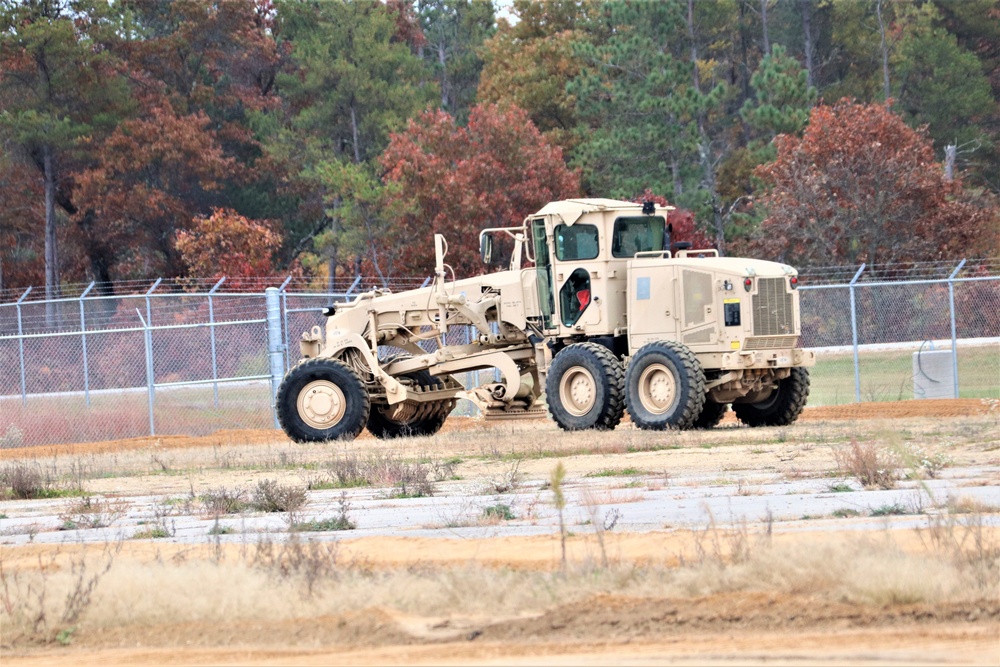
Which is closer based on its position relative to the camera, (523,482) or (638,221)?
(523,482)

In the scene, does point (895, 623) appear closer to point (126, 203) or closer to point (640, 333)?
point (640, 333)

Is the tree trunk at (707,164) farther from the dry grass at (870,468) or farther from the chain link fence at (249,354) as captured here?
the dry grass at (870,468)

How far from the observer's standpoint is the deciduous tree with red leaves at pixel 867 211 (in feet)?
125

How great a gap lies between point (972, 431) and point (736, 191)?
3114 cm

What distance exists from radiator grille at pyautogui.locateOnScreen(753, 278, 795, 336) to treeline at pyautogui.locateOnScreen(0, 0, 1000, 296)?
18135mm

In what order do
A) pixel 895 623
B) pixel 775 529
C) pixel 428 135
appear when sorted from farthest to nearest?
pixel 428 135
pixel 775 529
pixel 895 623

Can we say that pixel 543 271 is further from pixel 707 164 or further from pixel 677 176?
pixel 707 164

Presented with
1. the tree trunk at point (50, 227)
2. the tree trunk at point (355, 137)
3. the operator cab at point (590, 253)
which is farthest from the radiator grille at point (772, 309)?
the tree trunk at point (355, 137)

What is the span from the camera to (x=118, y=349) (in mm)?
35938

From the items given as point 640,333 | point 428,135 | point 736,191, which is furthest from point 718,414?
point 736,191

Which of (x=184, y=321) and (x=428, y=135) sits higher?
(x=428, y=135)

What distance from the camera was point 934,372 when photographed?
27156mm

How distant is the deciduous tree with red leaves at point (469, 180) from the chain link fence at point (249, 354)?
177 inches

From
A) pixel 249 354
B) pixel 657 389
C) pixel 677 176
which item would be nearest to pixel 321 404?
pixel 657 389
